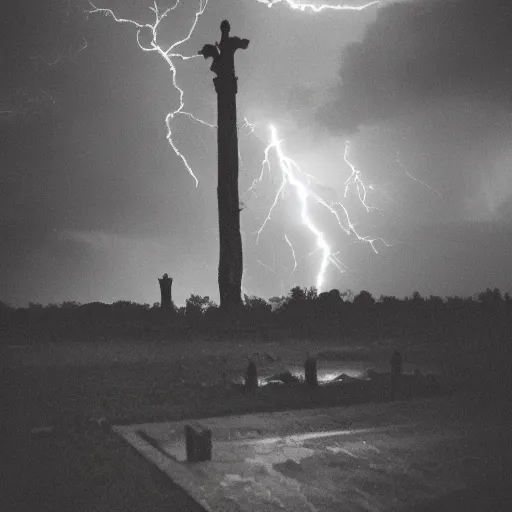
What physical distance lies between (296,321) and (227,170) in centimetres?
463

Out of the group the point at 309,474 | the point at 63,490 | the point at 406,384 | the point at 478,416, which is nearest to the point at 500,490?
the point at 309,474

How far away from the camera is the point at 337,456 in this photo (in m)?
3.99

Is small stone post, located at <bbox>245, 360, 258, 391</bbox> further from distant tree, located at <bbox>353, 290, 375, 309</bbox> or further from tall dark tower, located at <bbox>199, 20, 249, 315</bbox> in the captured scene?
distant tree, located at <bbox>353, 290, 375, 309</bbox>

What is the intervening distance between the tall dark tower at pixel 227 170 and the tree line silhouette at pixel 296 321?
0.78 meters

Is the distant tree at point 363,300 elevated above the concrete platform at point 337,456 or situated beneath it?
elevated above

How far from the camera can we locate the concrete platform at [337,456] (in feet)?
10.5

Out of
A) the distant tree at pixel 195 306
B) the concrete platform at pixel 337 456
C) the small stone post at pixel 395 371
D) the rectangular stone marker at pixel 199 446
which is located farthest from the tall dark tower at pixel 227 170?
the rectangular stone marker at pixel 199 446

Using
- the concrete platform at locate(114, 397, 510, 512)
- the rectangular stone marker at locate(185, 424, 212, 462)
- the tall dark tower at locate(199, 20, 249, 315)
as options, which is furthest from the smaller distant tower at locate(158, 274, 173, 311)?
the rectangular stone marker at locate(185, 424, 212, 462)

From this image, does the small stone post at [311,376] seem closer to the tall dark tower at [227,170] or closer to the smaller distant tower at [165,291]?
the tall dark tower at [227,170]

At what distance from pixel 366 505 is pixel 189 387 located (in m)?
3.98

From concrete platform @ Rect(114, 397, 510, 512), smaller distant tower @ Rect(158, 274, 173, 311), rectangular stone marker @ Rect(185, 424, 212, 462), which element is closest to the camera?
concrete platform @ Rect(114, 397, 510, 512)

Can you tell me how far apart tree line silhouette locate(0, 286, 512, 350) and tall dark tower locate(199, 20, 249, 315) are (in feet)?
2.57

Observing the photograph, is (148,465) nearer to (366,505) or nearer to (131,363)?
(366,505)

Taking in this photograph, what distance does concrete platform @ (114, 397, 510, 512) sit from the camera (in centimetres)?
320
